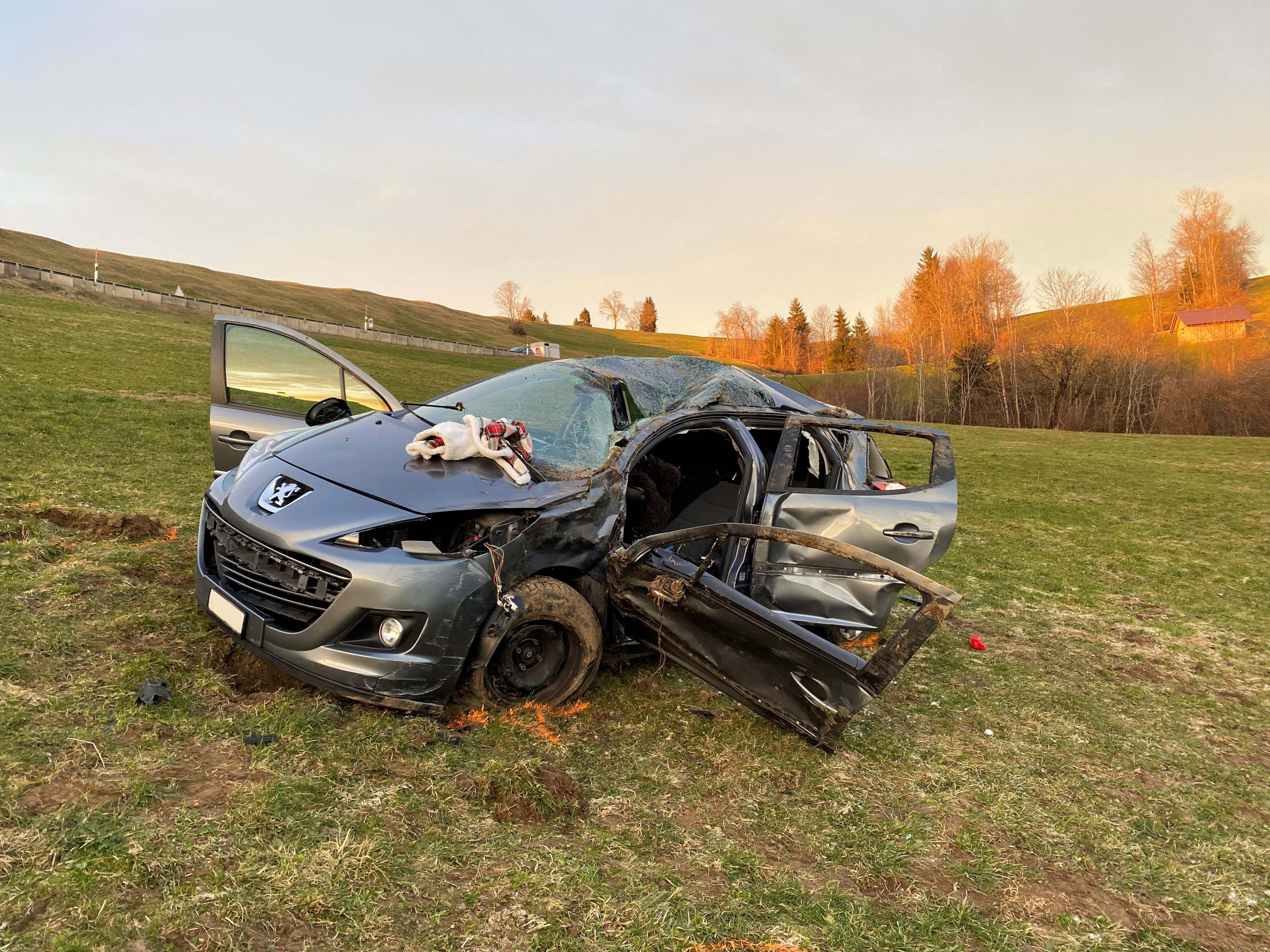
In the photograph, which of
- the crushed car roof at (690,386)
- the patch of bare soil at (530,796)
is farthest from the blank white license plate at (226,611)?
the crushed car roof at (690,386)

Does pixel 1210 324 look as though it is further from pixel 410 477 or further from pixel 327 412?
pixel 410 477

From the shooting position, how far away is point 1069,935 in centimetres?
251

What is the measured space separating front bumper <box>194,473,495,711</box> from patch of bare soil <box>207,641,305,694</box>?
0.30 metres

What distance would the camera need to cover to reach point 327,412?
191 inches

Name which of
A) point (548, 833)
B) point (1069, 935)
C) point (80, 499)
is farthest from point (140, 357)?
point (1069, 935)

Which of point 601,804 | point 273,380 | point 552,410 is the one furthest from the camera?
point 273,380

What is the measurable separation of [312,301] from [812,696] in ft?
226

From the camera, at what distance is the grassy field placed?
2.20 meters

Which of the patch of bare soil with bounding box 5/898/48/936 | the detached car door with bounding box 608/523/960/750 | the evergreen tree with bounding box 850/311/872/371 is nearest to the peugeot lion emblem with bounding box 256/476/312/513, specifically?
the detached car door with bounding box 608/523/960/750

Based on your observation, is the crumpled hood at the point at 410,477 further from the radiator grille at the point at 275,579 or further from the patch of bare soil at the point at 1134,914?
the patch of bare soil at the point at 1134,914

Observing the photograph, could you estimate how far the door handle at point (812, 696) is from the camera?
3139 millimetres

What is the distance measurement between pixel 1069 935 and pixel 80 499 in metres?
7.08

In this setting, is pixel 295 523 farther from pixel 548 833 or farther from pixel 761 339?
pixel 761 339

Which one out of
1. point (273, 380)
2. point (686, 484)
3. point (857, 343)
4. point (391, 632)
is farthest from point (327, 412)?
point (857, 343)
